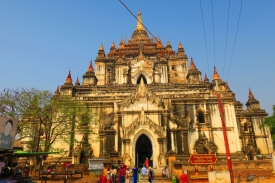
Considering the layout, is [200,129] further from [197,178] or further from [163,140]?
[197,178]

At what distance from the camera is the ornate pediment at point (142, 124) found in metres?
21.5

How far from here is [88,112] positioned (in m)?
22.4

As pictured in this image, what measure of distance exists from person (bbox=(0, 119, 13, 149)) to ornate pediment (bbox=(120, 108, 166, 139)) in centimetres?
1302

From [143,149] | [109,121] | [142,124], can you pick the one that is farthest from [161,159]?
[109,121]

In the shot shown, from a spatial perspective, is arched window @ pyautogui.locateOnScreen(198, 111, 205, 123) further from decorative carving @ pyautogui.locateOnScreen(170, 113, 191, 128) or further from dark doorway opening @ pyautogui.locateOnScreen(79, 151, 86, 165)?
dark doorway opening @ pyautogui.locateOnScreen(79, 151, 86, 165)

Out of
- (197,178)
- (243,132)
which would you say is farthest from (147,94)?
(243,132)

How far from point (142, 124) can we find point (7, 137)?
14060 millimetres

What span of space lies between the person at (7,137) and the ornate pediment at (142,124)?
1302cm

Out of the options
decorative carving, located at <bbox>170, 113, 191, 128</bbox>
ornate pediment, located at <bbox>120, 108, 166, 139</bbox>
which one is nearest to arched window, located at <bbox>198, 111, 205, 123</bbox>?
decorative carving, located at <bbox>170, 113, 191, 128</bbox>

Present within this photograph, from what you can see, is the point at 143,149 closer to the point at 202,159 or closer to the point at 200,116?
the point at 200,116

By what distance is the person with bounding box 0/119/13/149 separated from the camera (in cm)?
874

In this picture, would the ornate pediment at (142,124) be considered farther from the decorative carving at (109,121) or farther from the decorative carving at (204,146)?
the decorative carving at (204,146)

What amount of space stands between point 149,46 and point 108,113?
2215 cm

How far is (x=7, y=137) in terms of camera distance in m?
9.05
